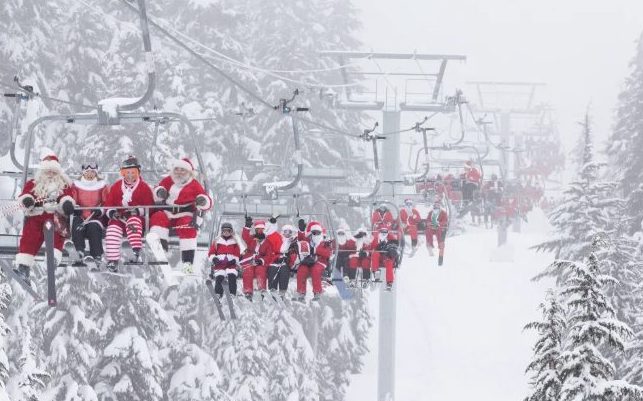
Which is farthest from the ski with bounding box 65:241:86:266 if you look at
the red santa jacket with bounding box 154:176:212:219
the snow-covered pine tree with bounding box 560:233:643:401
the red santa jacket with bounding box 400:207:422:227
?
the red santa jacket with bounding box 400:207:422:227

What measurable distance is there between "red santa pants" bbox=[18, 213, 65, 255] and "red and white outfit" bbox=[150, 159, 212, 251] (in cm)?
114

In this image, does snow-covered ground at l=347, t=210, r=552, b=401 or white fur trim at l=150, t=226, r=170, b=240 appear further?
snow-covered ground at l=347, t=210, r=552, b=401

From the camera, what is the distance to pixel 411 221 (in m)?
26.0

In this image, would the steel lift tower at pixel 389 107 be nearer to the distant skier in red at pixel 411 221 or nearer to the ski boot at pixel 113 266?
the distant skier in red at pixel 411 221

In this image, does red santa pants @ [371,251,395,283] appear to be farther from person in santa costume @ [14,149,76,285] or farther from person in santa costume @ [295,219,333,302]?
person in santa costume @ [14,149,76,285]

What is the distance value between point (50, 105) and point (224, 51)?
7.54m

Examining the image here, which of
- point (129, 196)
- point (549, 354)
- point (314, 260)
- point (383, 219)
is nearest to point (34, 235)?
point (129, 196)

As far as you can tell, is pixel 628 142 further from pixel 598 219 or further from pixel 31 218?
pixel 31 218

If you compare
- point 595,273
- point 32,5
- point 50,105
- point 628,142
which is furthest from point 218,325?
point 595,273

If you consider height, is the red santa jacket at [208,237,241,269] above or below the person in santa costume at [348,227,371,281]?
above

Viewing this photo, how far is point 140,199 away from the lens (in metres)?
15.8

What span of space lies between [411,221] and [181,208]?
11008 millimetres

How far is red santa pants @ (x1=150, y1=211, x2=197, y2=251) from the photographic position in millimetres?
15758

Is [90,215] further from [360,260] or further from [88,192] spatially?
[360,260]
